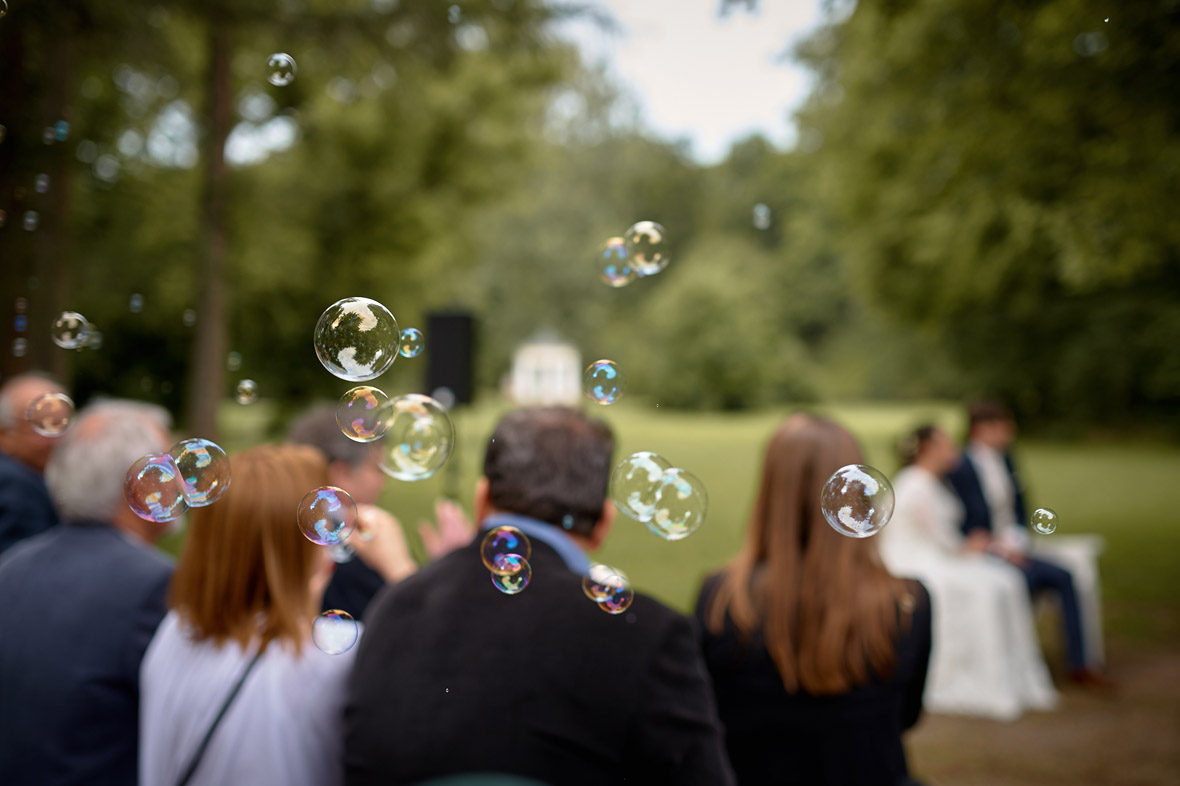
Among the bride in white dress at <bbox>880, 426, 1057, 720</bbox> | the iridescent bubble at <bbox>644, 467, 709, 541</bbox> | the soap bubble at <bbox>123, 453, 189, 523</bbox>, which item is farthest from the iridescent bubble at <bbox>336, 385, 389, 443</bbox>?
the bride in white dress at <bbox>880, 426, 1057, 720</bbox>

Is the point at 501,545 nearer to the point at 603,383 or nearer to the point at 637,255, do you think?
the point at 603,383

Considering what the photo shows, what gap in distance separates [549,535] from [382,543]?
0.85 metres

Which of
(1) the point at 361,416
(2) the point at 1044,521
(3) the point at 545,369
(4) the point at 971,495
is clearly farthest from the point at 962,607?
(3) the point at 545,369

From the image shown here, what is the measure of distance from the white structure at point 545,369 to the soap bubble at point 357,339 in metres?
43.0

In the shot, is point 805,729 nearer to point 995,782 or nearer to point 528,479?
point 528,479

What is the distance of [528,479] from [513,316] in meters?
42.9

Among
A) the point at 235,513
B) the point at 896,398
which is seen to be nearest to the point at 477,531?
the point at 235,513

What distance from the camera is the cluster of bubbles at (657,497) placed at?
2291 millimetres

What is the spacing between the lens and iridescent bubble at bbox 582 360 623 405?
2.49 metres

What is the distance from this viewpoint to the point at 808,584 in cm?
201

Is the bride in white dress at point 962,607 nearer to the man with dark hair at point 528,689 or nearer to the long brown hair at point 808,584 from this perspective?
the long brown hair at point 808,584

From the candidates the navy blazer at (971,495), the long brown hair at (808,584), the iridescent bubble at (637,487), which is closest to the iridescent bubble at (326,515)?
the iridescent bubble at (637,487)

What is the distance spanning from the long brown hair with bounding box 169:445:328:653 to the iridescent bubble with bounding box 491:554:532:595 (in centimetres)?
46

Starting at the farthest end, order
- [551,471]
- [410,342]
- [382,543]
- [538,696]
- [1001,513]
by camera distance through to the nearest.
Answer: [1001,513]
[410,342]
[382,543]
[551,471]
[538,696]
